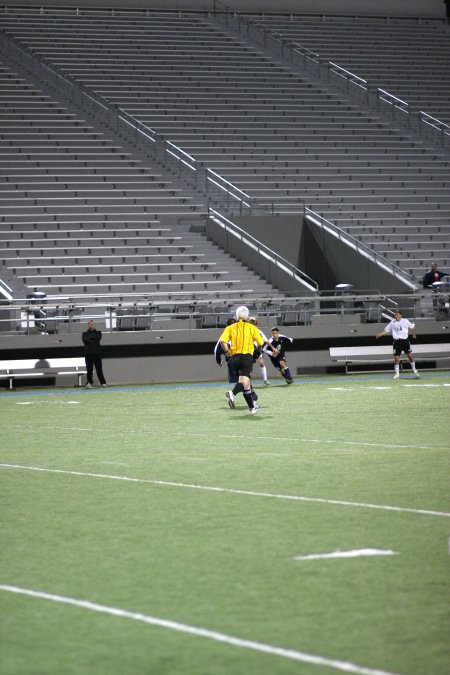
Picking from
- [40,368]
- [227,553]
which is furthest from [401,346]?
[227,553]

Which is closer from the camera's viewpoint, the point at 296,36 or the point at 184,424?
the point at 184,424

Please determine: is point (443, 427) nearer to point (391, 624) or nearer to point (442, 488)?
point (442, 488)

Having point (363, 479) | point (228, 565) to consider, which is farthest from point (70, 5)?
point (228, 565)

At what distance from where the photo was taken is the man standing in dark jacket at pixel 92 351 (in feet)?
102

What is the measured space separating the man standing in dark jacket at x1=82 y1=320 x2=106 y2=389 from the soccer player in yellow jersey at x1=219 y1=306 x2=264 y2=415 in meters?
9.74

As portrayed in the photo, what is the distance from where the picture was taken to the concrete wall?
175ft

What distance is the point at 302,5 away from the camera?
56.3m

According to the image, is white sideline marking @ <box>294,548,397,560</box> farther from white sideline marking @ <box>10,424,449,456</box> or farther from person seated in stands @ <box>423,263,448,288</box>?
person seated in stands @ <box>423,263,448,288</box>

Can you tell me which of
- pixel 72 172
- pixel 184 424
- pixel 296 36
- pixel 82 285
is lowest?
pixel 184 424

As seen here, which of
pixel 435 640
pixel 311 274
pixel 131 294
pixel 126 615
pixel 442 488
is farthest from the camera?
pixel 311 274

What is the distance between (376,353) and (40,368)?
390 inches

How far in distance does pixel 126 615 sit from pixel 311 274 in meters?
34.6

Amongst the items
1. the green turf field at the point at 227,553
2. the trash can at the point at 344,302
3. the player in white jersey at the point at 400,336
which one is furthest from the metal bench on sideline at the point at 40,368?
the green turf field at the point at 227,553

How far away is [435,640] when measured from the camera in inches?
244
